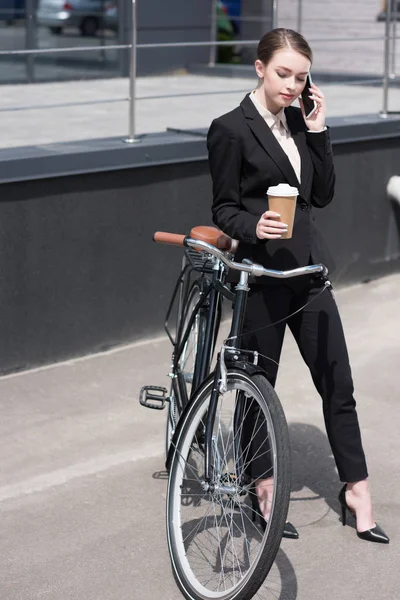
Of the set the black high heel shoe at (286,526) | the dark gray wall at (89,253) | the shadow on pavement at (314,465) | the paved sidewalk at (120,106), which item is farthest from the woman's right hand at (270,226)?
the paved sidewalk at (120,106)

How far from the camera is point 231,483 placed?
380 centimetres

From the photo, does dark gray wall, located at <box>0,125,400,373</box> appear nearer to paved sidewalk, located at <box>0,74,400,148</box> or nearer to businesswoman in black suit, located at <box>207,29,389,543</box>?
paved sidewalk, located at <box>0,74,400,148</box>

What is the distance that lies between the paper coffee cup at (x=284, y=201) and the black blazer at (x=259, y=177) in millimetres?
281

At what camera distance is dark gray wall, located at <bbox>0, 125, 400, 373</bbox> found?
6.12 metres

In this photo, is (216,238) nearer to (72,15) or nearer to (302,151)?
(302,151)

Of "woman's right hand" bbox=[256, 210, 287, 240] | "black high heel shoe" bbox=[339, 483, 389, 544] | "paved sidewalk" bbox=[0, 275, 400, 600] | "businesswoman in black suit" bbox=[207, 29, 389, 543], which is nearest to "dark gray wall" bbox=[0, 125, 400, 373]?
"paved sidewalk" bbox=[0, 275, 400, 600]

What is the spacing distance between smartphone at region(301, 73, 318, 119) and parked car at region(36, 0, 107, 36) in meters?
8.58

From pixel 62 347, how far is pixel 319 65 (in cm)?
1215

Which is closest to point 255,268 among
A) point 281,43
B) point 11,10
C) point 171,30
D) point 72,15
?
point 281,43

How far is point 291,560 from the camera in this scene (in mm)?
4164

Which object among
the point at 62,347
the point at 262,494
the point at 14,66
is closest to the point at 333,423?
the point at 262,494

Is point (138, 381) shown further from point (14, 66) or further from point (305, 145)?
point (14, 66)

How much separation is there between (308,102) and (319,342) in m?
0.90

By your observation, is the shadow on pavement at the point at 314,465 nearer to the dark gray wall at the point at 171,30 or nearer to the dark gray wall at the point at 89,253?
the dark gray wall at the point at 89,253
